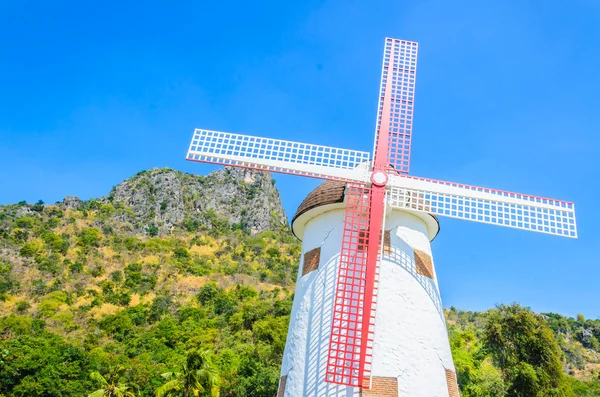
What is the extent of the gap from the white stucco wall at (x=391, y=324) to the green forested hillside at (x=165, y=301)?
748 centimetres

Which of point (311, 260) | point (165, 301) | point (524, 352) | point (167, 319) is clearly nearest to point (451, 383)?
point (311, 260)

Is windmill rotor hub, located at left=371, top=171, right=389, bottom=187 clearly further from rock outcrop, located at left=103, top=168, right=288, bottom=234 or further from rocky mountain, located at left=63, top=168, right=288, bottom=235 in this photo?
rock outcrop, located at left=103, top=168, right=288, bottom=234

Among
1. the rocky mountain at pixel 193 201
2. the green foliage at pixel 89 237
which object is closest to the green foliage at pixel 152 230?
the rocky mountain at pixel 193 201

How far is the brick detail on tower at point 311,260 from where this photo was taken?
36.6 feet

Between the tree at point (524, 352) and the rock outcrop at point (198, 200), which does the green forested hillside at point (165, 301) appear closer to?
the tree at point (524, 352)

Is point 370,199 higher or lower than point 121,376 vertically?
higher

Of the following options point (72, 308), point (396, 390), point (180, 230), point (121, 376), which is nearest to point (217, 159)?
point (396, 390)

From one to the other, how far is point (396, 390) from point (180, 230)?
324ft

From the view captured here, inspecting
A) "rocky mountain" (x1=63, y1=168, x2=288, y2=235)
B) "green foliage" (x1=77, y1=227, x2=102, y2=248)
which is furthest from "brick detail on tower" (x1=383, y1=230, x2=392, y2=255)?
"rocky mountain" (x1=63, y1=168, x2=288, y2=235)

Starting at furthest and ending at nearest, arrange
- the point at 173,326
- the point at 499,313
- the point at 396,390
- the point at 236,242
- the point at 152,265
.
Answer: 1. the point at 236,242
2. the point at 152,265
3. the point at 173,326
4. the point at 499,313
5. the point at 396,390

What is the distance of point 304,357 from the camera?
10078mm

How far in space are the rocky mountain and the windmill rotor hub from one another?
90685 mm

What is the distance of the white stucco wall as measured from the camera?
9616mm

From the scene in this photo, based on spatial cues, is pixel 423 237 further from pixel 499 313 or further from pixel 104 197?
pixel 104 197
